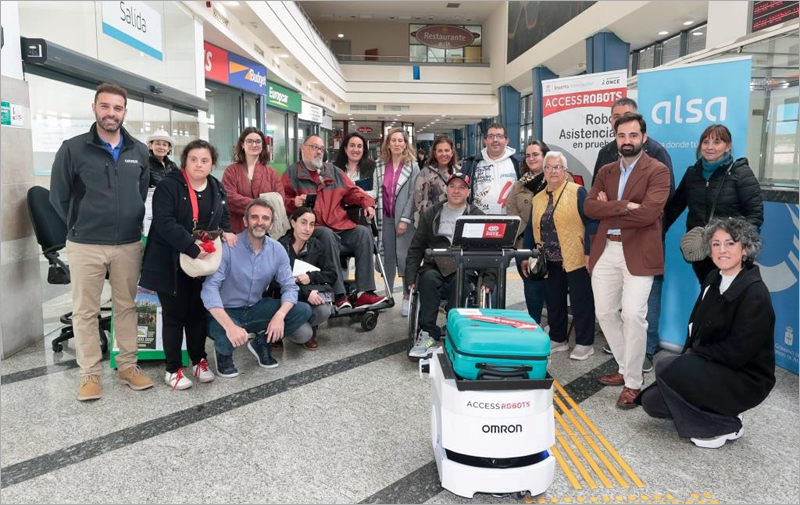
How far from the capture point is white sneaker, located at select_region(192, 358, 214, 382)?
3.35 m

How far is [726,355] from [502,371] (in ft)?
4.01

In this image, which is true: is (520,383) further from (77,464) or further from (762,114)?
(762,114)

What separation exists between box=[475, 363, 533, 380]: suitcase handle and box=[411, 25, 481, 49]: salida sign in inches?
983

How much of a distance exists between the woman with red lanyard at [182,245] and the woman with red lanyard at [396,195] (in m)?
1.77

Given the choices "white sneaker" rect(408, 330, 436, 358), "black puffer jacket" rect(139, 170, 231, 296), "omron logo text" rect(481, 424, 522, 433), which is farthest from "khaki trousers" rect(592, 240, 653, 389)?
"black puffer jacket" rect(139, 170, 231, 296)

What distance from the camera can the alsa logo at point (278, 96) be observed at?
1366 cm

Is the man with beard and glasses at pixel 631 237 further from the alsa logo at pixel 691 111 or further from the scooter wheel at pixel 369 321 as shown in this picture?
the scooter wheel at pixel 369 321

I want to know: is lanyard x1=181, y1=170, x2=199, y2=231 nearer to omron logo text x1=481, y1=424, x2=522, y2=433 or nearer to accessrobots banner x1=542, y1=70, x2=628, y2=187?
omron logo text x1=481, y1=424, x2=522, y2=433

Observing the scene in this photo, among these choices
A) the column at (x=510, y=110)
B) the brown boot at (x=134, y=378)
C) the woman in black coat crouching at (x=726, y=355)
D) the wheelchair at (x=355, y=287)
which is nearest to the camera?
the woman in black coat crouching at (x=726, y=355)

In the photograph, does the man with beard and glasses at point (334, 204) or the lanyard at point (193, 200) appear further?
the man with beard and glasses at point (334, 204)

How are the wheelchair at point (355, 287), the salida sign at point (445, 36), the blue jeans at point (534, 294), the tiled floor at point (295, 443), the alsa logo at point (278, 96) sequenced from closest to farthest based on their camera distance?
the tiled floor at point (295, 443) → the blue jeans at point (534, 294) → the wheelchair at point (355, 287) → the alsa logo at point (278, 96) → the salida sign at point (445, 36)

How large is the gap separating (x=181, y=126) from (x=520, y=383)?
21.3ft

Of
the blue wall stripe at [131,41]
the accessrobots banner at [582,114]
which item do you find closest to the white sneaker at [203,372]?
the accessrobots banner at [582,114]

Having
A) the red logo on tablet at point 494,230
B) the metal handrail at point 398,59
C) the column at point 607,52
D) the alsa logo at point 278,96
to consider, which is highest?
the metal handrail at point 398,59
